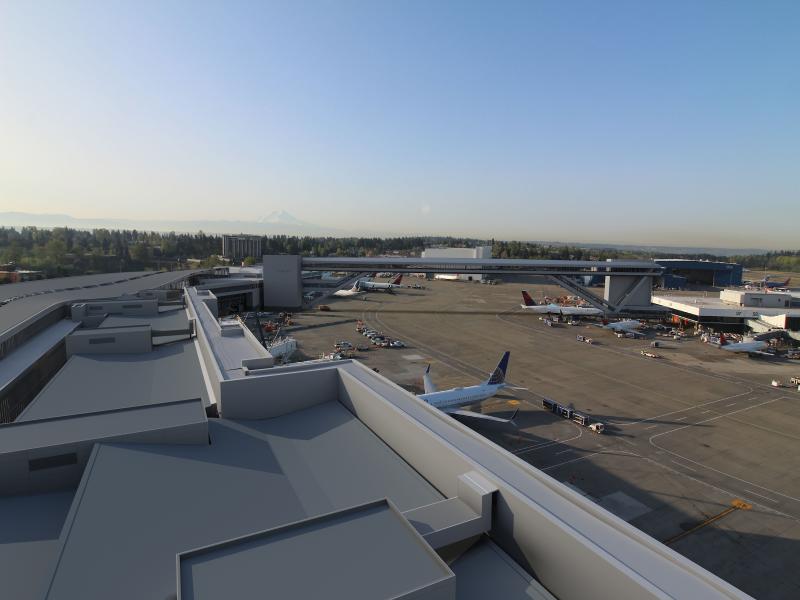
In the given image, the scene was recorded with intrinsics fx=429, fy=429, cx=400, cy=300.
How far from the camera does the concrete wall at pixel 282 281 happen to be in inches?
3265

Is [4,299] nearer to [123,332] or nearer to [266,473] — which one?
[123,332]

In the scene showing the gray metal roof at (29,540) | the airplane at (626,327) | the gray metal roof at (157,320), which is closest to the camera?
the gray metal roof at (29,540)

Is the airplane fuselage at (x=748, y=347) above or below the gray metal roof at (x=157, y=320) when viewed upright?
below

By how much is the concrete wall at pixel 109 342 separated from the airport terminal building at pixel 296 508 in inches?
359

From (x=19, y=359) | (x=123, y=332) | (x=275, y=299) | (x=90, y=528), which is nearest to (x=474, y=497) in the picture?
(x=90, y=528)

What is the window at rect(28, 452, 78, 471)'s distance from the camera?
431 inches

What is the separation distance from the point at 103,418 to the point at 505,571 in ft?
40.5

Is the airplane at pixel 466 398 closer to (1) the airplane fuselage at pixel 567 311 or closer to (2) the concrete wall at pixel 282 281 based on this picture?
(1) the airplane fuselage at pixel 567 311

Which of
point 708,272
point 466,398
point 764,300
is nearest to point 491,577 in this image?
point 466,398

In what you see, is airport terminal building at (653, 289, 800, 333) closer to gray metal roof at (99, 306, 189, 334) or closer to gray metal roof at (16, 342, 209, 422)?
gray metal roof at (99, 306, 189, 334)

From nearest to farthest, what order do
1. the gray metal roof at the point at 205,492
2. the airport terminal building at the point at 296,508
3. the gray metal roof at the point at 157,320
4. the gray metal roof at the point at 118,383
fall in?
the airport terminal building at the point at 296,508 → the gray metal roof at the point at 205,492 → the gray metal roof at the point at 118,383 → the gray metal roof at the point at 157,320

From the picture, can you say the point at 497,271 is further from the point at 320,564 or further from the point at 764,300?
the point at 320,564

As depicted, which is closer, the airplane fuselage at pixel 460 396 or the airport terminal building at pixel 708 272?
the airplane fuselage at pixel 460 396

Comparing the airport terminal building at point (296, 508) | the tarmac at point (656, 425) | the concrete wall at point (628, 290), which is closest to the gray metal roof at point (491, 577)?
the airport terminal building at point (296, 508)
